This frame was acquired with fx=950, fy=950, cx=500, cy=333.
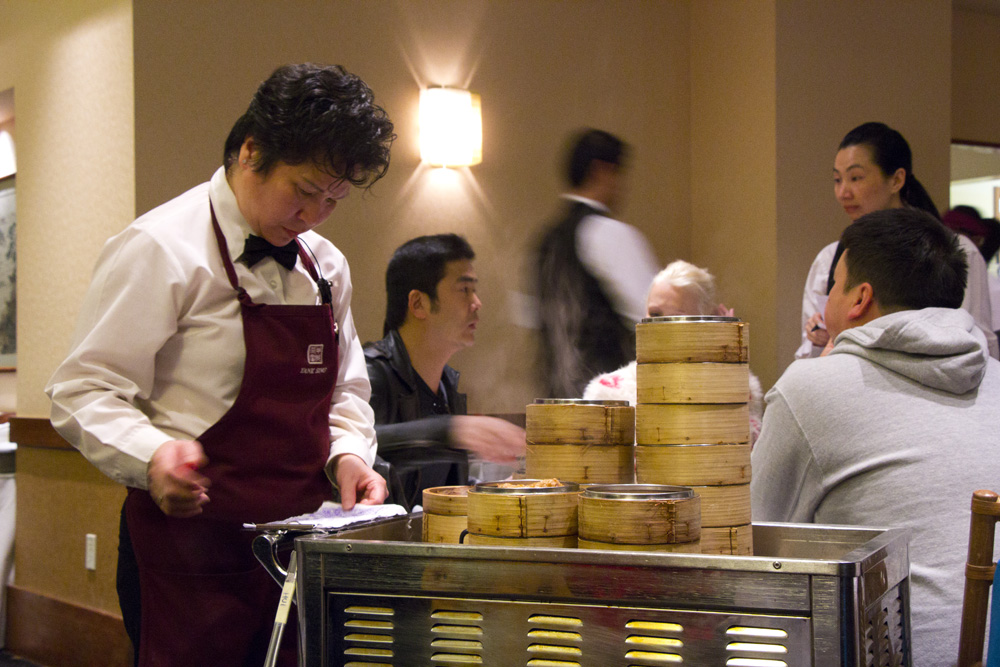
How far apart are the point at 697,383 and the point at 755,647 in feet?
0.98

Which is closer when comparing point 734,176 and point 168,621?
point 168,621

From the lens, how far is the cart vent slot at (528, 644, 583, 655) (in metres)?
0.87

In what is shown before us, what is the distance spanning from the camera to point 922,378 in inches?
60.4

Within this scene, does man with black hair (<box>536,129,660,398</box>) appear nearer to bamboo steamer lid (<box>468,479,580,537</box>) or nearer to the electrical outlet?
the electrical outlet

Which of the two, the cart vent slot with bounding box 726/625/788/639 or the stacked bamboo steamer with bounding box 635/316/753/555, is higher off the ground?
the stacked bamboo steamer with bounding box 635/316/753/555

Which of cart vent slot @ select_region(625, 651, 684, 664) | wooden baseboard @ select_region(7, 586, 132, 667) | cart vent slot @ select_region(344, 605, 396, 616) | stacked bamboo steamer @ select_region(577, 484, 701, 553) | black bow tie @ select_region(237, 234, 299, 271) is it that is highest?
black bow tie @ select_region(237, 234, 299, 271)

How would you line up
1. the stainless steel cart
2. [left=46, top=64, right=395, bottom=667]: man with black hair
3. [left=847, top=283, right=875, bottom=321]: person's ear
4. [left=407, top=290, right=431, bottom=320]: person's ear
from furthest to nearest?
1. [left=407, top=290, right=431, bottom=320]: person's ear
2. [left=847, top=283, right=875, bottom=321]: person's ear
3. [left=46, top=64, right=395, bottom=667]: man with black hair
4. the stainless steel cart

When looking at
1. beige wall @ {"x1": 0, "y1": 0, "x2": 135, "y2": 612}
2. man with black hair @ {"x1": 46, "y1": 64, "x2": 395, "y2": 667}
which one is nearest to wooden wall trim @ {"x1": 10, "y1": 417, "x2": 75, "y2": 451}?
beige wall @ {"x1": 0, "y1": 0, "x2": 135, "y2": 612}

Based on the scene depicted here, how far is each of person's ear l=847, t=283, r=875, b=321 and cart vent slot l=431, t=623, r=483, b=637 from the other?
1.14 meters

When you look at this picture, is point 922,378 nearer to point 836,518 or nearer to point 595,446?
point 836,518

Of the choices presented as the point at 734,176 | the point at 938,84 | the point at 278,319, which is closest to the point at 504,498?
the point at 278,319

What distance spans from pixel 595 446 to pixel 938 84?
14.1 ft

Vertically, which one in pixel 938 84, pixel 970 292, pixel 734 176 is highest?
pixel 938 84

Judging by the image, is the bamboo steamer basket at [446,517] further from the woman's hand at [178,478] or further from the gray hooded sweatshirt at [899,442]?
the gray hooded sweatshirt at [899,442]
